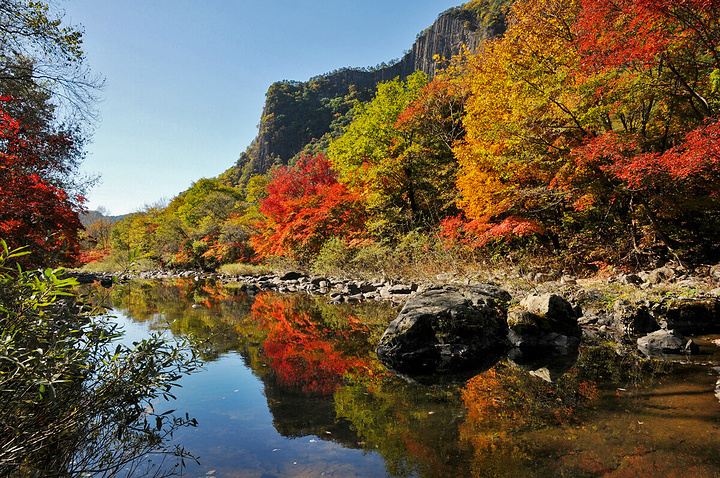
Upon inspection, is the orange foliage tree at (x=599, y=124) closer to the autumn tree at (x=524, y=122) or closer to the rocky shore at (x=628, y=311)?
the autumn tree at (x=524, y=122)

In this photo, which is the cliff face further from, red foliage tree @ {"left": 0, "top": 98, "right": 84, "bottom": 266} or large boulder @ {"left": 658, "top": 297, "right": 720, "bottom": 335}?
large boulder @ {"left": 658, "top": 297, "right": 720, "bottom": 335}

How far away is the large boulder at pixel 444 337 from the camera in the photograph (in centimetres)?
548

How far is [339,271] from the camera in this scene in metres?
16.0

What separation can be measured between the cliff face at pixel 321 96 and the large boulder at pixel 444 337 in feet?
227

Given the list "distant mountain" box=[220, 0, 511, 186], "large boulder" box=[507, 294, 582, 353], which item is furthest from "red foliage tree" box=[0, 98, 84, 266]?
"distant mountain" box=[220, 0, 511, 186]

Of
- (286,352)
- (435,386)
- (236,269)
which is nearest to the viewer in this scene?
(435,386)

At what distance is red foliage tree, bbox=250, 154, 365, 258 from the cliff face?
53.8 metres

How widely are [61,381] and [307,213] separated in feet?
52.8

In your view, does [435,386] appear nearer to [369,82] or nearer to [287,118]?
[287,118]

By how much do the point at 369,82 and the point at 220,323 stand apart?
96.1 meters

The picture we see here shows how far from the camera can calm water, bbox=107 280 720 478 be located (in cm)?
284

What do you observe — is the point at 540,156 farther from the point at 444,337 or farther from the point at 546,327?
the point at 444,337

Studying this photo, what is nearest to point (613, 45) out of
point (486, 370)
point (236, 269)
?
point (486, 370)

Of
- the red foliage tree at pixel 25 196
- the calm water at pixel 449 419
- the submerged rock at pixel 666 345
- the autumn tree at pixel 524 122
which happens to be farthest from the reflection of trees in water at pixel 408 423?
the autumn tree at pixel 524 122
